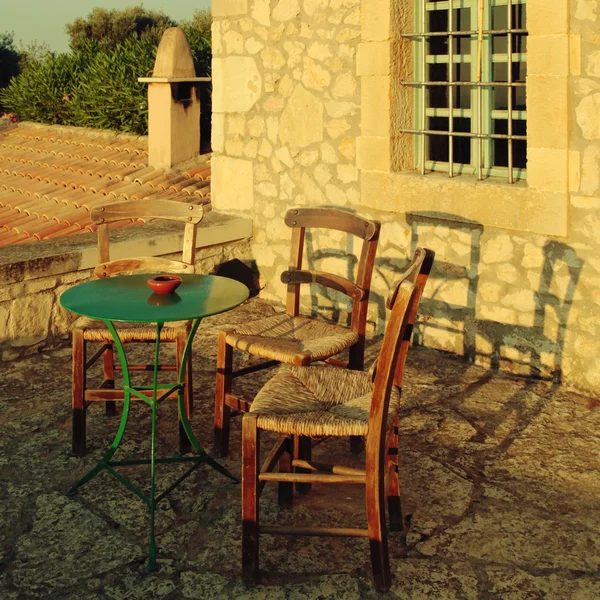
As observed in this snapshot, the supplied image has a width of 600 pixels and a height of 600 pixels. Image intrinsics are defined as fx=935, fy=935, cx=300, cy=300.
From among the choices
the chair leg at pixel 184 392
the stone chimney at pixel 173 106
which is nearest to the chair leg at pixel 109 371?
the chair leg at pixel 184 392

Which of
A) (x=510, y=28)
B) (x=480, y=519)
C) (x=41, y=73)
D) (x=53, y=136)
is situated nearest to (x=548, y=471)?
(x=480, y=519)

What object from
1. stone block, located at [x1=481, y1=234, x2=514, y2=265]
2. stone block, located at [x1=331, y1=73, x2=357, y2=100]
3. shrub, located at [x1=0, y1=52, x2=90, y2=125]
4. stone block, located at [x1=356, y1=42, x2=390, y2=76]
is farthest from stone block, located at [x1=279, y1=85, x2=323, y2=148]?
shrub, located at [x1=0, y1=52, x2=90, y2=125]

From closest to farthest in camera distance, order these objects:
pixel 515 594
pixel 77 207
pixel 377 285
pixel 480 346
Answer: pixel 515 594 < pixel 480 346 < pixel 377 285 < pixel 77 207

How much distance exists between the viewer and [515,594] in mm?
2924

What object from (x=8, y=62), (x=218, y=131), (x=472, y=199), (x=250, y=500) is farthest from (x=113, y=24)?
(x=250, y=500)

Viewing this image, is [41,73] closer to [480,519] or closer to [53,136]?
[53,136]

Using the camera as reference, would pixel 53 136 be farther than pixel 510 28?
Yes

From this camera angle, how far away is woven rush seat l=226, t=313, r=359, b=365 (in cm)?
369

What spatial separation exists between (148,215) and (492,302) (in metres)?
1.87

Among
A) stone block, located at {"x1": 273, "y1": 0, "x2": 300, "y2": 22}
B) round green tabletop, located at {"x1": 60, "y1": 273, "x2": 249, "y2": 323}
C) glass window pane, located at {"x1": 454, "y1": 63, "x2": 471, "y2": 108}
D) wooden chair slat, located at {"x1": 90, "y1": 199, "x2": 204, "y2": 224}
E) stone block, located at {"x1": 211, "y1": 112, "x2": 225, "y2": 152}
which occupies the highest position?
stone block, located at {"x1": 273, "y1": 0, "x2": 300, "y2": 22}

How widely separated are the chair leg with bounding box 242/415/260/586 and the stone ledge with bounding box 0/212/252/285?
2529 millimetres

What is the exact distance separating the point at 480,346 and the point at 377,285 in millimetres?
778

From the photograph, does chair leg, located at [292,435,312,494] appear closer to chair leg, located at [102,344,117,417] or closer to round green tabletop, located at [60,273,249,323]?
round green tabletop, located at [60,273,249,323]

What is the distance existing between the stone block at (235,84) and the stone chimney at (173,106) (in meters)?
1.50
